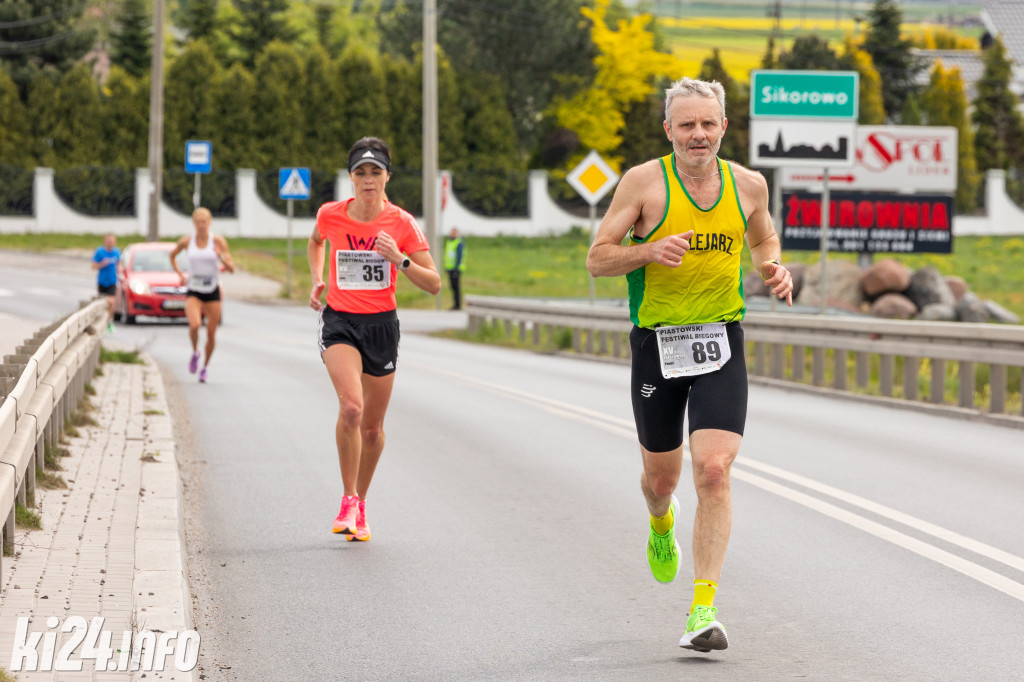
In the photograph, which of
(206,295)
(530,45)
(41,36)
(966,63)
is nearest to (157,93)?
(206,295)

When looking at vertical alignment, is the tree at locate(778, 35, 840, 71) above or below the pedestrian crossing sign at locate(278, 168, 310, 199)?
above

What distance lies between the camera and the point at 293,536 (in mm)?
8352

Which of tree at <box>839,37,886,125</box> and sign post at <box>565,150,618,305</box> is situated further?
tree at <box>839,37,886,125</box>

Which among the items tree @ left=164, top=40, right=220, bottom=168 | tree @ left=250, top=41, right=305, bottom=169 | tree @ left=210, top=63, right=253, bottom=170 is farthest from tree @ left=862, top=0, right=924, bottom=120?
tree @ left=164, top=40, right=220, bottom=168

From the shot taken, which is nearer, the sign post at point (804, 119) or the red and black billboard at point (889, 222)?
the sign post at point (804, 119)

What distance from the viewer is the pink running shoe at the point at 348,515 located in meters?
8.24

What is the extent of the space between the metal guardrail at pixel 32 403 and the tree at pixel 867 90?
6763cm

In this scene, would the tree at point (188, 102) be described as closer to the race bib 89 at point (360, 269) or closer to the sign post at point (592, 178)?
the sign post at point (592, 178)

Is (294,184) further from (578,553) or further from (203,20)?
(203,20)

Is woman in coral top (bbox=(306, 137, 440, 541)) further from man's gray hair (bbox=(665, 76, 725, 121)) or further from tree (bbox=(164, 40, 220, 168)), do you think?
tree (bbox=(164, 40, 220, 168))

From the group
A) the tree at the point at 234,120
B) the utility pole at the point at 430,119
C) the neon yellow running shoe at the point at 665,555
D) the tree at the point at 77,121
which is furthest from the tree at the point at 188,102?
the neon yellow running shoe at the point at 665,555

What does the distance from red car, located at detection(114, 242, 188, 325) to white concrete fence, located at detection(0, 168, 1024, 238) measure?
2153 cm

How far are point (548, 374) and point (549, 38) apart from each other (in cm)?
5350

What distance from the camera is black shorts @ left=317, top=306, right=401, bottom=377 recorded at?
8.19m
